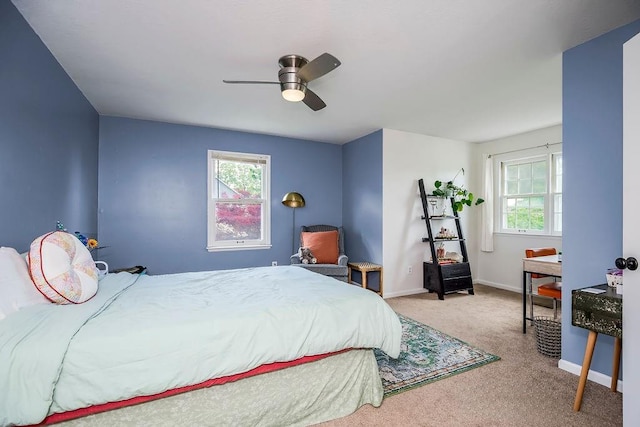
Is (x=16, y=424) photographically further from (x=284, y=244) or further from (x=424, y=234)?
(x=424, y=234)

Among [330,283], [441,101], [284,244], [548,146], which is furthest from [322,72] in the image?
[548,146]

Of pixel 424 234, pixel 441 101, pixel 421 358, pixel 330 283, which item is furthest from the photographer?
pixel 424 234

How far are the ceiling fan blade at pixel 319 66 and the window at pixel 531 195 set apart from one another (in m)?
4.08

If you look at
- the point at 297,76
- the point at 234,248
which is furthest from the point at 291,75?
the point at 234,248

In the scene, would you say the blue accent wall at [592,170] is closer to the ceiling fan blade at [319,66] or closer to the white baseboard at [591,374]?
the white baseboard at [591,374]

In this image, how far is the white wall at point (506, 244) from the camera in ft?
14.7

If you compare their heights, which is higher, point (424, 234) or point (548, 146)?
point (548, 146)

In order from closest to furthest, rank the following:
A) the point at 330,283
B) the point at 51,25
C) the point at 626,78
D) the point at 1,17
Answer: the point at 626,78
the point at 1,17
the point at 51,25
the point at 330,283

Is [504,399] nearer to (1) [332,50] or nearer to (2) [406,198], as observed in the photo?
(1) [332,50]

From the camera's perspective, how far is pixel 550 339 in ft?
8.54

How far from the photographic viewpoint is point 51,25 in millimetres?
2070

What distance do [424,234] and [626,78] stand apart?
11.4ft

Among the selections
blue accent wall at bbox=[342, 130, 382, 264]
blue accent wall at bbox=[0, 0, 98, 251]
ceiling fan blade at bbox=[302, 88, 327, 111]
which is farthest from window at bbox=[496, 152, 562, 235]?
blue accent wall at bbox=[0, 0, 98, 251]

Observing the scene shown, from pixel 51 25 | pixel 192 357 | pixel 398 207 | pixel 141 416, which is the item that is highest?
pixel 51 25
